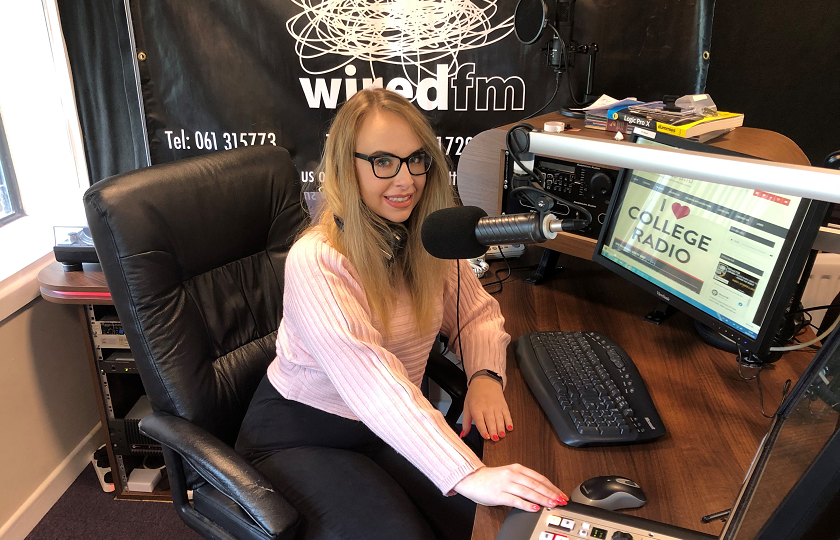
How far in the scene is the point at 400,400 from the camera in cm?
102

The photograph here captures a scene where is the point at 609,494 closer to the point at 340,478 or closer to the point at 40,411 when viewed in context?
the point at 340,478

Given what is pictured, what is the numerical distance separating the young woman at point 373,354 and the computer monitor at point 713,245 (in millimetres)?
368

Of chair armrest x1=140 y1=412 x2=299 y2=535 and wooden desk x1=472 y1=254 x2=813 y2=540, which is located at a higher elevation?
wooden desk x1=472 y1=254 x2=813 y2=540

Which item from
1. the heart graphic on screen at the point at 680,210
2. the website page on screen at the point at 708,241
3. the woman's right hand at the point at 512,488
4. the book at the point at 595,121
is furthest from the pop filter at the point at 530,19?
the woman's right hand at the point at 512,488

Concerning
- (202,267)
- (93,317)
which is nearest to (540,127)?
(202,267)

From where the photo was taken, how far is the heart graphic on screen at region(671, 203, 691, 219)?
4.03 feet

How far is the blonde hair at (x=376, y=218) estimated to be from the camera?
47.0 inches

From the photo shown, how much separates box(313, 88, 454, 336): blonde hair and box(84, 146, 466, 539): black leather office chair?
0.68ft

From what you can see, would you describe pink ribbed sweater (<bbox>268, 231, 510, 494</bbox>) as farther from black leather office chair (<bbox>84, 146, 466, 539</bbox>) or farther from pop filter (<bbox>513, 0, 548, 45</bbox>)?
pop filter (<bbox>513, 0, 548, 45</bbox>)

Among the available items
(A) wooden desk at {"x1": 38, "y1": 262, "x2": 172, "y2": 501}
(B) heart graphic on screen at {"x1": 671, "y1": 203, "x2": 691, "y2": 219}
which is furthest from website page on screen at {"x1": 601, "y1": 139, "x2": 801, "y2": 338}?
(A) wooden desk at {"x1": 38, "y1": 262, "x2": 172, "y2": 501}

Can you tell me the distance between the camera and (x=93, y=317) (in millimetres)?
1748

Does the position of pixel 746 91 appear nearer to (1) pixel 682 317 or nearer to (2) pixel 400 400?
(1) pixel 682 317

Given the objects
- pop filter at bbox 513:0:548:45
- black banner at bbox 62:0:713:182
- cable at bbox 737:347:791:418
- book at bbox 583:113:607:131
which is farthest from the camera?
black banner at bbox 62:0:713:182

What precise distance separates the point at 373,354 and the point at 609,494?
45 centimetres
